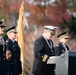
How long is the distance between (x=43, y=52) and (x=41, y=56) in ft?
0.44

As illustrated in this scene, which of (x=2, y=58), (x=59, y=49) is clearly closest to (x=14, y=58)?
(x=2, y=58)

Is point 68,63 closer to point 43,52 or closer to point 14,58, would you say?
point 43,52

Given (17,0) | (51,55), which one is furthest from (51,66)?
(17,0)

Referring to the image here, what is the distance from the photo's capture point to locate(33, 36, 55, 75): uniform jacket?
10.5m

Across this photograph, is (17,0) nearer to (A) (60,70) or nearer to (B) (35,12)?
(B) (35,12)

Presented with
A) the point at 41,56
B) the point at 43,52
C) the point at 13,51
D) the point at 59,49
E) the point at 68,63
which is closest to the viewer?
the point at 68,63

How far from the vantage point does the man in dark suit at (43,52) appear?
34.3 feet

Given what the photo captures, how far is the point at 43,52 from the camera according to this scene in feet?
34.6

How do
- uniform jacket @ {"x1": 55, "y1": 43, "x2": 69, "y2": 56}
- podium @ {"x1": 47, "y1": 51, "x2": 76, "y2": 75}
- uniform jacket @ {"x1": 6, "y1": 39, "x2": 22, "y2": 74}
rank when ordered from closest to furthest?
1. podium @ {"x1": 47, "y1": 51, "x2": 76, "y2": 75}
2. uniform jacket @ {"x1": 6, "y1": 39, "x2": 22, "y2": 74}
3. uniform jacket @ {"x1": 55, "y1": 43, "x2": 69, "y2": 56}

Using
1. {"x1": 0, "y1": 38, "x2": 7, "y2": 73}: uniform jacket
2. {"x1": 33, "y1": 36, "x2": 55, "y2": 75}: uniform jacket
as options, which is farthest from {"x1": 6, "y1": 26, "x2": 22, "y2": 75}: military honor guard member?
{"x1": 33, "y1": 36, "x2": 55, "y2": 75}: uniform jacket

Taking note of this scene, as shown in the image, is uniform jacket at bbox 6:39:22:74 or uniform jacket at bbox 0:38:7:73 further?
uniform jacket at bbox 6:39:22:74

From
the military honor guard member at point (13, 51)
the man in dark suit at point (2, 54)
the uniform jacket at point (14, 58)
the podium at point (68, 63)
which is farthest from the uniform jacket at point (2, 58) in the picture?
the podium at point (68, 63)

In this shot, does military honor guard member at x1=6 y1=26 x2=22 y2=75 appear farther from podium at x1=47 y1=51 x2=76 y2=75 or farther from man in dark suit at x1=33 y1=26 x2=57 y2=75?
podium at x1=47 y1=51 x2=76 y2=75

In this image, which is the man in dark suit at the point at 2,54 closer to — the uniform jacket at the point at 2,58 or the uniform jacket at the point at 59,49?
the uniform jacket at the point at 2,58
